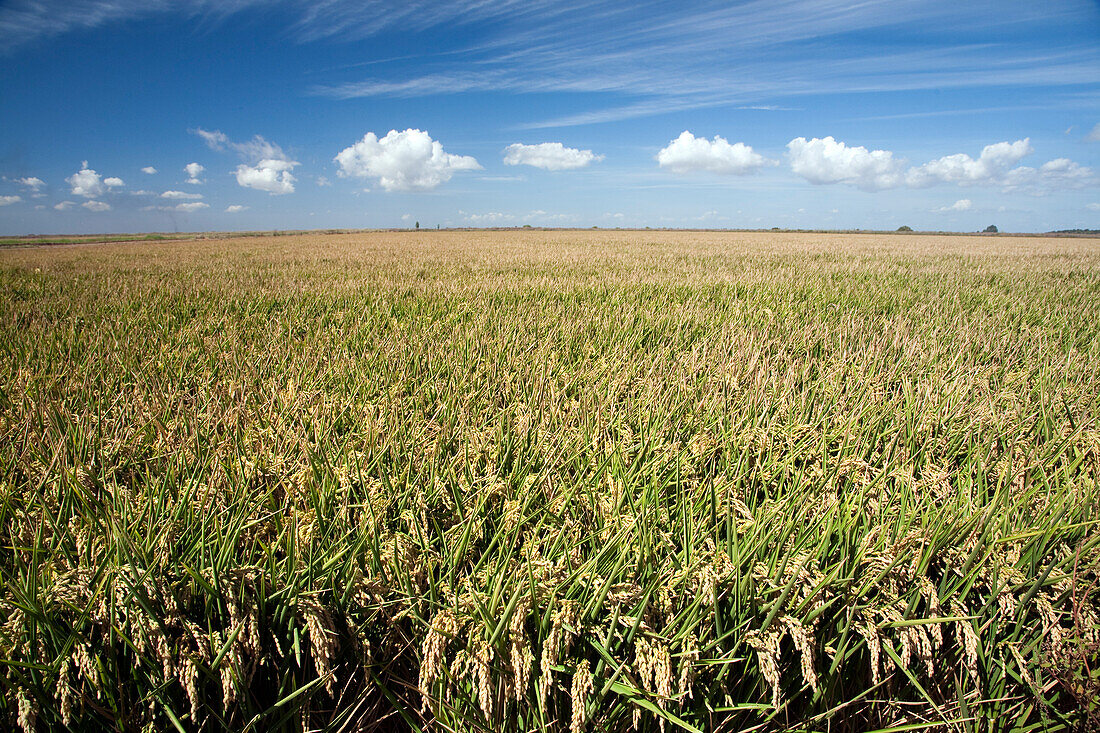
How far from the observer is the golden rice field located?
1.00 meters

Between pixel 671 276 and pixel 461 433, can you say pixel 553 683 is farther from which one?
pixel 671 276

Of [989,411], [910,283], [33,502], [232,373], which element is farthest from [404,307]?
[910,283]

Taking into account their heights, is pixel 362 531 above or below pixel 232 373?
below

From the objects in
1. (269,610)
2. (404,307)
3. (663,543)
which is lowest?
(269,610)

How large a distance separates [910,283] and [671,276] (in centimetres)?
352

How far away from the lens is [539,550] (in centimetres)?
134

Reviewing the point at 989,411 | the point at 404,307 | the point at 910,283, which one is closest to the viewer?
the point at 989,411

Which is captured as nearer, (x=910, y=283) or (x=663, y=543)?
(x=663, y=543)

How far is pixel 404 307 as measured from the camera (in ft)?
15.4

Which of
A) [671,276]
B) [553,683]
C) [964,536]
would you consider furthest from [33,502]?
[671,276]

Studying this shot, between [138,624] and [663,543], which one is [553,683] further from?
[138,624]

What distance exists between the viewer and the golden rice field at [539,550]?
3.29 feet

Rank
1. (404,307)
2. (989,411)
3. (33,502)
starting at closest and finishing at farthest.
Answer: (33,502)
(989,411)
(404,307)

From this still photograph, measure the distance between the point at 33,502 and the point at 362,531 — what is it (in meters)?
0.91
